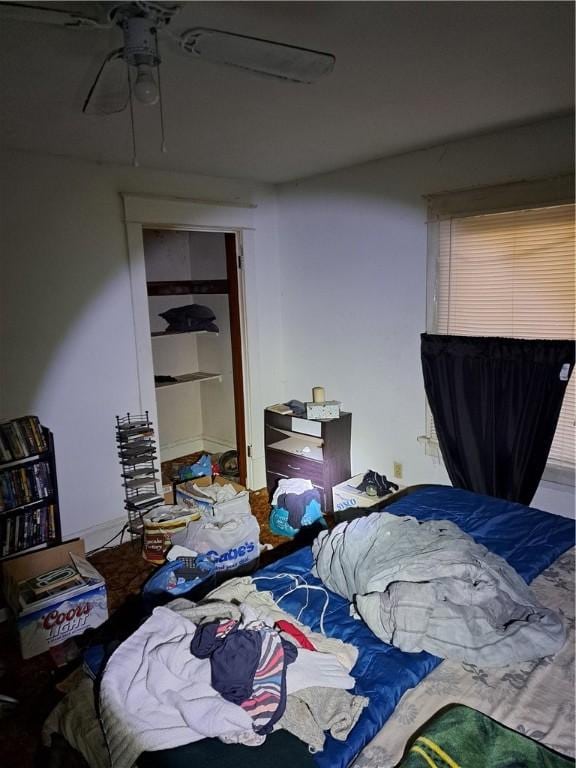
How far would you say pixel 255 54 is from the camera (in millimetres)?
1420

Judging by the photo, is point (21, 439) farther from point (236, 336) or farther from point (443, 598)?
point (443, 598)

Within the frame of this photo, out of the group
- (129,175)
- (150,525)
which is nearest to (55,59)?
(129,175)

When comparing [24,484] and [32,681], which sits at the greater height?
[24,484]

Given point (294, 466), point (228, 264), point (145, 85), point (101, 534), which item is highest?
point (145, 85)

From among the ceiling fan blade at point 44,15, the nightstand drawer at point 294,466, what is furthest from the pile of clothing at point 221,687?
the nightstand drawer at point 294,466

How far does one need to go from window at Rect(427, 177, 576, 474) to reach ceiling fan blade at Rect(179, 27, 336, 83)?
1589 mm

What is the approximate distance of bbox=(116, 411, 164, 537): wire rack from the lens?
3.22m

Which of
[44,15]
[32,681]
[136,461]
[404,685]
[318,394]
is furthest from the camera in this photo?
[318,394]

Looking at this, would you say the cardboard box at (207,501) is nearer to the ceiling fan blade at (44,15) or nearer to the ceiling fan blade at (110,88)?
Result: the ceiling fan blade at (110,88)

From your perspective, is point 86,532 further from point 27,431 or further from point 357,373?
point 357,373

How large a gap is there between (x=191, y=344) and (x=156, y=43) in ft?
11.7

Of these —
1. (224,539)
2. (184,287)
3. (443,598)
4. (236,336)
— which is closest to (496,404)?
(443,598)

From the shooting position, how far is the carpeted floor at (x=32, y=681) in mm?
1907

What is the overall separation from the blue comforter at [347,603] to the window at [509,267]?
59 cm
